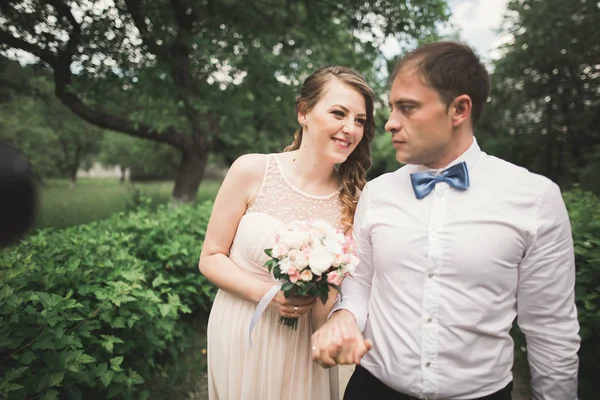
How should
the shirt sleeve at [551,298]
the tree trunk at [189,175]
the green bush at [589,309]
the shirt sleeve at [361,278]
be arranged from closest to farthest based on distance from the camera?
1. the shirt sleeve at [551,298]
2. the shirt sleeve at [361,278]
3. the green bush at [589,309]
4. the tree trunk at [189,175]

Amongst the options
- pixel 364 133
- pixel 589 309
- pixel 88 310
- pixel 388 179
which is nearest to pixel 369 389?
pixel 388 179

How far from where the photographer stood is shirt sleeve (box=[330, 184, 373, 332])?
76.9 inches

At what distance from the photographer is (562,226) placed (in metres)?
1.63

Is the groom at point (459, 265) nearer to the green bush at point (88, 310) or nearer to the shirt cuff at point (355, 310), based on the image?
the shirt cuff at point (355, 310)

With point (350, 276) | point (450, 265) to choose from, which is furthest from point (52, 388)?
point (450, 265)

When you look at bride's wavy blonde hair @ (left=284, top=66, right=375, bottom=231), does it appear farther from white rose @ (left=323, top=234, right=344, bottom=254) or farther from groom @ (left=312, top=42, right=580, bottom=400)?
groom @ (left=312, top=42, right=580, bottom=400)

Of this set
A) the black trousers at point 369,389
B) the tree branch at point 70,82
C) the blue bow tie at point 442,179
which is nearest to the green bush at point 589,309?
the black trousers at point 369,389

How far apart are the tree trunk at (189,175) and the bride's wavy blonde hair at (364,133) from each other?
8474 millimetres

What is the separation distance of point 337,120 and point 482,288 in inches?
51.4

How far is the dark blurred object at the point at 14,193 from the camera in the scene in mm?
643

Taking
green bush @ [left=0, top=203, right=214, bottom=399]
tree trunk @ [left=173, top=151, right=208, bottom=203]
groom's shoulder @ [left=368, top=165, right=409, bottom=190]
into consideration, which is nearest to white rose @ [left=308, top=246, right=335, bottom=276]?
groom's shoulder @ [left=368, top=165, right=409, bottom=190]

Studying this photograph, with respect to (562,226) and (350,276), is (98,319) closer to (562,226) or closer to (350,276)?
(350,276)

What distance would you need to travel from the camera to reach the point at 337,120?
8.22ft

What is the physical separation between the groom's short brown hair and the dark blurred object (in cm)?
152
